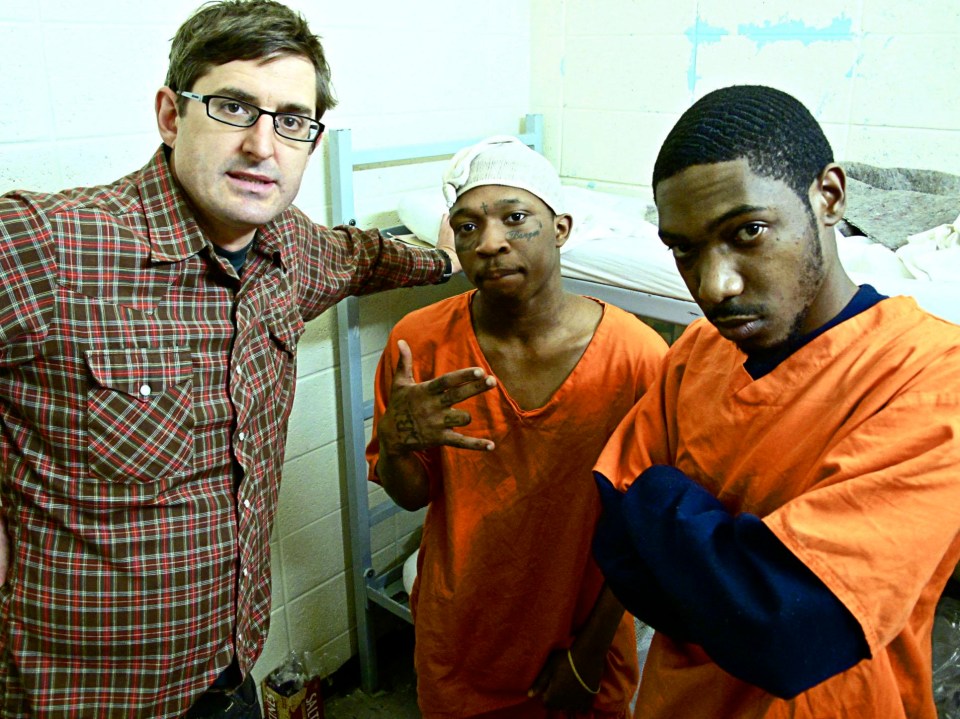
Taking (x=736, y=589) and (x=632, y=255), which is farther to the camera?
(x=632, y=255)

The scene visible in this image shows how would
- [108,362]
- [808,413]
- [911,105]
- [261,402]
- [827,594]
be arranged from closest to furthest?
[827,594], [808,413], [108,362], [261,402], [911,105]

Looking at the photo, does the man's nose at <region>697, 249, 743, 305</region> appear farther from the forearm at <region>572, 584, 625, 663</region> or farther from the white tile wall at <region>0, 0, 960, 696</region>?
the white tile wall at <region>0, 0, 960, 696</region>

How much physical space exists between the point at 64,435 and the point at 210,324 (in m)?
0.25

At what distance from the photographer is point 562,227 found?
4.25 feet

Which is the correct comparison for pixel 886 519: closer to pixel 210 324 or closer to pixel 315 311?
pixel 210 324

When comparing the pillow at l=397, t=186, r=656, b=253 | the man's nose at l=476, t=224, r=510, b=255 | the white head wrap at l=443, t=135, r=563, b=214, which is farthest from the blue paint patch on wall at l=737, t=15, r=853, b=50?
the man's nose at l=476, t=224, r=510, b=255

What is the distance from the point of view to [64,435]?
106cm

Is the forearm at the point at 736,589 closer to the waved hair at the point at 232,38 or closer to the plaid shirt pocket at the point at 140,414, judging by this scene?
the plaid shirt pocket at the point at 140,414

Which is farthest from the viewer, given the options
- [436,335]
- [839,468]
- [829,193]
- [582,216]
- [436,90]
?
[436,90]

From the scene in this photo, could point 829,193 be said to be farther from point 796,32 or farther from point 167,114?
point 796,32

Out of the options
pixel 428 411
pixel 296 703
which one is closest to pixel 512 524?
pixel 428 411

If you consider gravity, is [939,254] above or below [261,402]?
above

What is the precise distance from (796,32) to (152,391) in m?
1.64

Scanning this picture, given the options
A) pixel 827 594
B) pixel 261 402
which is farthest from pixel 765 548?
pixel 261 402
